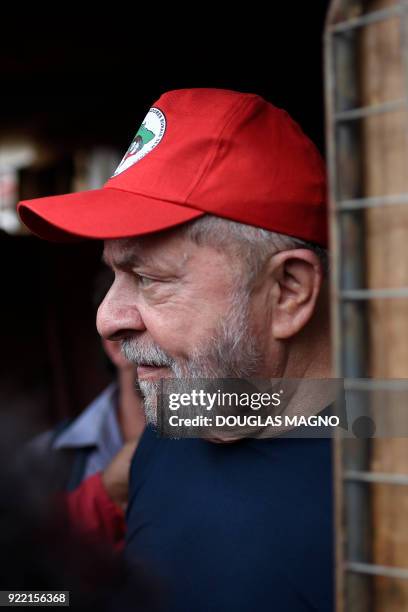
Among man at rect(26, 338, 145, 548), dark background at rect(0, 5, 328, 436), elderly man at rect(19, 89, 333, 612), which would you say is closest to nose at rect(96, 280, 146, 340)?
elderly man at rect(19, 89, 333, 612)

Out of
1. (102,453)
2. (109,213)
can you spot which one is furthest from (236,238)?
(102,453)

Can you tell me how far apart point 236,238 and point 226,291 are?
0.32 feet

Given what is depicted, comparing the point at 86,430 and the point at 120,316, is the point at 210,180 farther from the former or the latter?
the point at 86,430

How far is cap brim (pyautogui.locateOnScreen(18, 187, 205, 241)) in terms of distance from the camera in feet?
4.13

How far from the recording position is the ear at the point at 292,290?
1.32 metres

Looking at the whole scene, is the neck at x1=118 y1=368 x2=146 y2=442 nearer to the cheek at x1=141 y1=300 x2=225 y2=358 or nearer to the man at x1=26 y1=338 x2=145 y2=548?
the man at x1=26 y1=338 x2=145 y2=548

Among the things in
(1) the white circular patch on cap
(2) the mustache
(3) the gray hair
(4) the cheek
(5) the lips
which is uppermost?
(1) the white circular patch on cap

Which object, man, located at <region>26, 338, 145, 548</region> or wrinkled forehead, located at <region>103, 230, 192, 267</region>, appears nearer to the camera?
wrinkled forehead, located at <region>103, 230, 192, 267</region>

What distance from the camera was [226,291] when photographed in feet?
4.24

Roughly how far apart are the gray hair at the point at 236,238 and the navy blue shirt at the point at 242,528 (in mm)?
326

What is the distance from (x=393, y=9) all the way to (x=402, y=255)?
23 cm

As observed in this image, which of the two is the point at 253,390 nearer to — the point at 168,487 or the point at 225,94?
the point at 168,487

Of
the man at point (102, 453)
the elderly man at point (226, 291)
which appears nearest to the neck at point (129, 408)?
the man at point (102, 453)

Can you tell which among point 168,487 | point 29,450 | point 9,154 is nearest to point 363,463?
point 168,487
